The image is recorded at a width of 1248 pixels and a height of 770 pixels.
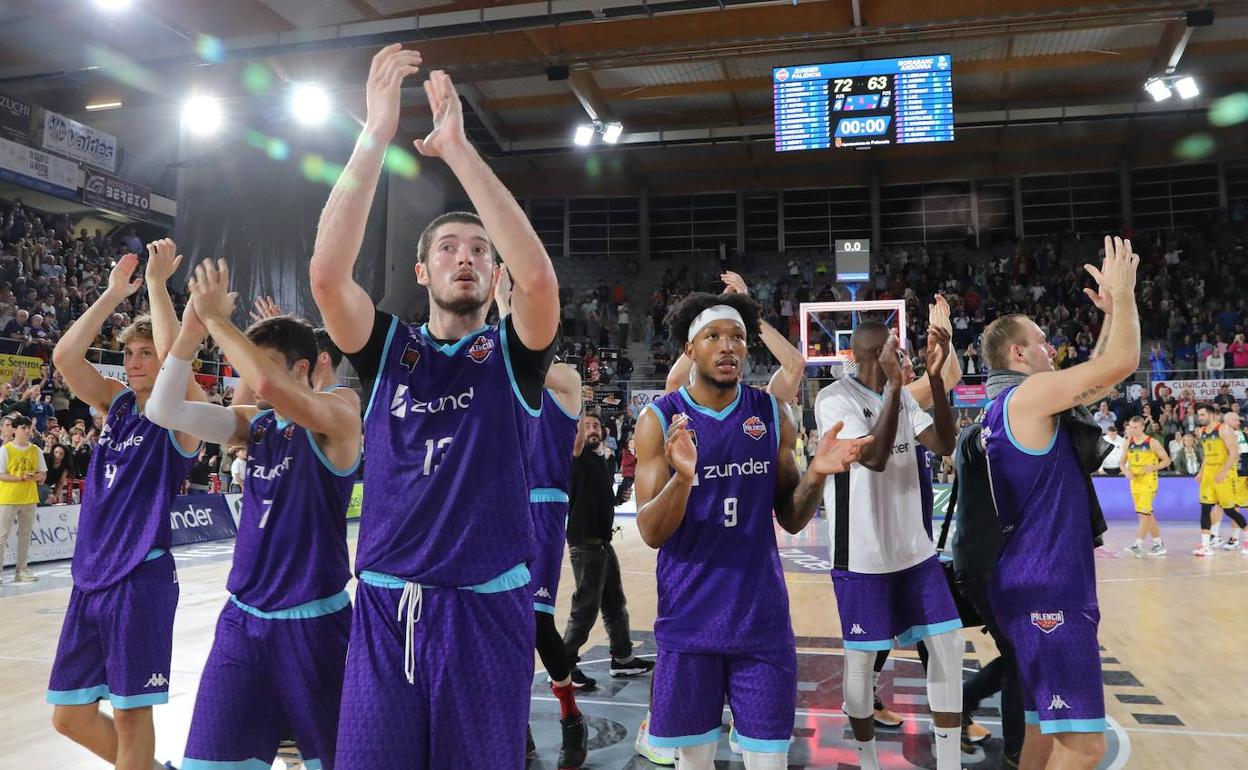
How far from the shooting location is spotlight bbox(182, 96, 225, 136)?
19.4m

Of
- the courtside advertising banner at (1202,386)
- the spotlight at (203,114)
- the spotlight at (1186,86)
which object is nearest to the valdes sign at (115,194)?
the spotlight at (203,114)

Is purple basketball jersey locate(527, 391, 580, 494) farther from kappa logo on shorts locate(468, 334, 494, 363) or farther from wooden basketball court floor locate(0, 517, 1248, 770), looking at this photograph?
kappa logo on shorts locate(468, 334, 494, 363)

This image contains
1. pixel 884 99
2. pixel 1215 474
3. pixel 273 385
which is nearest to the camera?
pixel 273 385

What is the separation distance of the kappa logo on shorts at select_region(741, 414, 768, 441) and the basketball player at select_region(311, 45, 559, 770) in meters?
1.18

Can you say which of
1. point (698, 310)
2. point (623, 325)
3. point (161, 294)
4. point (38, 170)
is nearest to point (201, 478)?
point (38, 170)

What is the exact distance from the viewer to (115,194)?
875 inches

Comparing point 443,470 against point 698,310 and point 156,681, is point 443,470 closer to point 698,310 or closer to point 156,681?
point 698,310

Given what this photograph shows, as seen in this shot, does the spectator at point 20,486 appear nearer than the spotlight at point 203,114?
Yes

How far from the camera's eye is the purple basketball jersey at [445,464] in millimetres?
2291

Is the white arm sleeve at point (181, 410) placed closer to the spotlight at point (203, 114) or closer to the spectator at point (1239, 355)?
the spotlight at point (203, 114)

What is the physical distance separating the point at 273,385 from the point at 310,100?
1685cm

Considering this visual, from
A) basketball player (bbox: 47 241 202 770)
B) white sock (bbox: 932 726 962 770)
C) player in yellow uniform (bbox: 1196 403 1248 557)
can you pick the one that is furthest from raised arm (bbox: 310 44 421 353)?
player in yellow uniform (bbox: 1196 403 1248 557)

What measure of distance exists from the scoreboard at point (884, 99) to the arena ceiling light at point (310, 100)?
9.42 meters

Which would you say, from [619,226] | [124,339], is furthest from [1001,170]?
[124,339]
